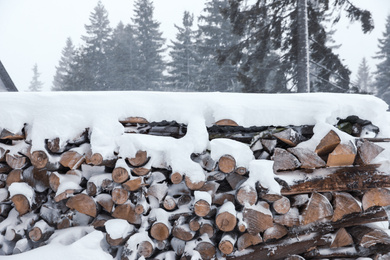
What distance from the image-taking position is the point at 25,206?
1.57 m

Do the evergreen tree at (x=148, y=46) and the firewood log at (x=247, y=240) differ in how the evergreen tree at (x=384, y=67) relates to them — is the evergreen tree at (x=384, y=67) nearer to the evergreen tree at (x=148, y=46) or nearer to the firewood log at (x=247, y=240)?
the evergreen tree at (x=148, y=46)

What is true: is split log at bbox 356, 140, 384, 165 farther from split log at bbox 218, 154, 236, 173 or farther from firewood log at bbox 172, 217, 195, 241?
firewood log at bbox 172, 217, 195, 241

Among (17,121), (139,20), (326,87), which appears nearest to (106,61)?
(139,20)

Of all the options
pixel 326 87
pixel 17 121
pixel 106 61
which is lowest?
pixel 17 121

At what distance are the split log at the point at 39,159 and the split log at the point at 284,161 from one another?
157 cm

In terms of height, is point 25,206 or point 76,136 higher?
point 76,136

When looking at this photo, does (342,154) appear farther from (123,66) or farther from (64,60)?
(64,60)

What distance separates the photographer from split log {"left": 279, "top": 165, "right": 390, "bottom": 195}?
1651 mm

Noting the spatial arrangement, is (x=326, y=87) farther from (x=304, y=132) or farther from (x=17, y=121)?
(x=17, y=121)

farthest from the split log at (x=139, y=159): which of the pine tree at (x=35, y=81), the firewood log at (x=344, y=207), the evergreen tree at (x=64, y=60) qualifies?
the pine tree at (x=35, y=81)

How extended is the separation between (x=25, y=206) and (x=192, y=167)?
3.85 feet

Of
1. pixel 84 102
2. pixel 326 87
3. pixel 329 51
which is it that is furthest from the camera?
pixel 326 87

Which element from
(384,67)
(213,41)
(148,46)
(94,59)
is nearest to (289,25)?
(213,41)

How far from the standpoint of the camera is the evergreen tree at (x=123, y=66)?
19.8 meters
